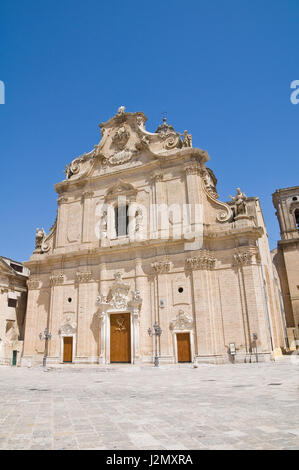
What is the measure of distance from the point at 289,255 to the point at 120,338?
20923 mm

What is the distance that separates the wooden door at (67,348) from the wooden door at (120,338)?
337 cm

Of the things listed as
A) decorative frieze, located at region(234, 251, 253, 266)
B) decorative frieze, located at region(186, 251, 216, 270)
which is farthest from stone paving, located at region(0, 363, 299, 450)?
decorative frieze, located at region(186, 251, 216, 270)

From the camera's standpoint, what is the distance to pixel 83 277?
2653cm

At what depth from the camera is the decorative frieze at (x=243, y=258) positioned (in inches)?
877

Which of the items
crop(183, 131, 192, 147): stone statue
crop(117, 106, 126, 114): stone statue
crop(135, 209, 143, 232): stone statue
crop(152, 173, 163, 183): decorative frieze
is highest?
crop(117, 106, 126, 114): stone statue

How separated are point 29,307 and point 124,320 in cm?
879

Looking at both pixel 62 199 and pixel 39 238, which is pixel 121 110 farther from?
pixel 39 238

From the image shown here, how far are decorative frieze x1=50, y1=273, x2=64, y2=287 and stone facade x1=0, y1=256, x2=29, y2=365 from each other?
473cm

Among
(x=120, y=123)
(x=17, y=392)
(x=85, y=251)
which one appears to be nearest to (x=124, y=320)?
(x=85, y=251)

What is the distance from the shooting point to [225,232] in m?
23.3

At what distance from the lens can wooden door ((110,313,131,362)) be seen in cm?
2392

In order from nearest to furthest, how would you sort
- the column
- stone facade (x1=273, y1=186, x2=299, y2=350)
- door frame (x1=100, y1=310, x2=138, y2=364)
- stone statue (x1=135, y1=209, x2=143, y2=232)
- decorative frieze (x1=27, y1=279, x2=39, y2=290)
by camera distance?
door frame (x1=100, y1=310, x2=138, y2=364), stone statue (x1=135, y1=209, x2=143, y2=232), the column, decorative frieze (x1=27, y1=279, x2=39, y2=290), stone facade (x1=273, y1=186, x2=299, y2=350)

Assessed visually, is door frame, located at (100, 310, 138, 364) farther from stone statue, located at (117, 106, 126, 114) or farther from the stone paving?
stone statue, located at (117, 106, 126, 114)

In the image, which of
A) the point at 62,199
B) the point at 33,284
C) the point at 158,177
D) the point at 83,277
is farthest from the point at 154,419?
the point at 62,199
